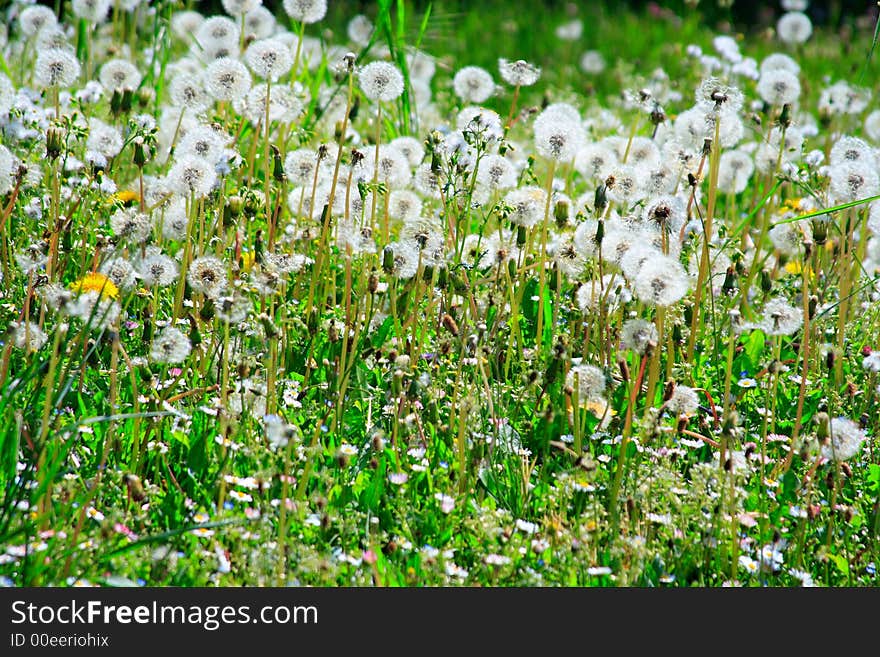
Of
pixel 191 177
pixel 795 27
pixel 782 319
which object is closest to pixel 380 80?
pixel 191 177

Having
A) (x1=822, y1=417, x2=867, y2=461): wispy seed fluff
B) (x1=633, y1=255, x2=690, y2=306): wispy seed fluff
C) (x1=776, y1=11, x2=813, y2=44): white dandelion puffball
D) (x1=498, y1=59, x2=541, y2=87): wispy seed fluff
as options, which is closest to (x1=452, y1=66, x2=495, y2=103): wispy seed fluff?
(x1=498, y1=59, x2=541, y2=87): wispy seed fluff

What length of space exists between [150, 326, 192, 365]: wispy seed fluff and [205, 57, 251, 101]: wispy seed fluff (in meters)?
0.87

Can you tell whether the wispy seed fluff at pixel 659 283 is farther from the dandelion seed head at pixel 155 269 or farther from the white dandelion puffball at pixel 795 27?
the white dandelion puffball at pixel 795 27

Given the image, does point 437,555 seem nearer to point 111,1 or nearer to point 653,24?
point 111,1

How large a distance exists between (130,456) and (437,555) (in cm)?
65

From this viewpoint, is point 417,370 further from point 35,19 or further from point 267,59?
point 35,19

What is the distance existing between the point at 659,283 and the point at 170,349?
95 centimetres

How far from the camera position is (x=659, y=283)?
202 centimetres

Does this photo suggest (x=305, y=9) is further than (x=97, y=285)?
Yes

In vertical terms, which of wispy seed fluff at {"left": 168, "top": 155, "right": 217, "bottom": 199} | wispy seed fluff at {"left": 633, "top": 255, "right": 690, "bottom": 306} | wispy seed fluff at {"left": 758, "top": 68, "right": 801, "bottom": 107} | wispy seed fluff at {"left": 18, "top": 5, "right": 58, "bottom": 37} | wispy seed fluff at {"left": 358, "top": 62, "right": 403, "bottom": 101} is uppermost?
wispy seed fluff at {"left": 18, "top": 5, "right": 58, "bottom": 37}

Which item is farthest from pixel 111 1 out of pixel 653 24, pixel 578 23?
pixel 653 24

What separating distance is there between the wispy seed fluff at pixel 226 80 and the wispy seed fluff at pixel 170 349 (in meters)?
0.87

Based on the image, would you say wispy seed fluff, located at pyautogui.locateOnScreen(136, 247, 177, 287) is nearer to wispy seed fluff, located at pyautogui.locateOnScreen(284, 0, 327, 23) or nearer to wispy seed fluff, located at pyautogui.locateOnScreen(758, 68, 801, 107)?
wispy seed fluff, located at pyautogui.locateOnScreen(284, 0, 327, 23)

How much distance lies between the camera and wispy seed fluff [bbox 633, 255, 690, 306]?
2.01 m
